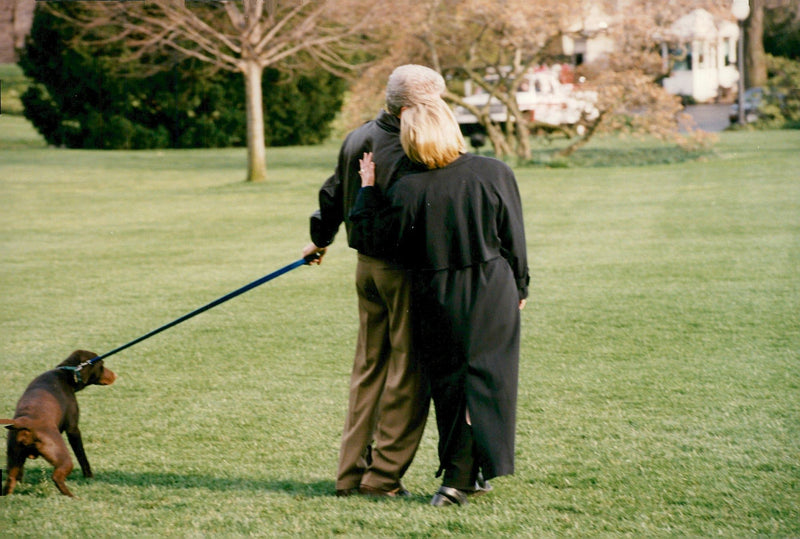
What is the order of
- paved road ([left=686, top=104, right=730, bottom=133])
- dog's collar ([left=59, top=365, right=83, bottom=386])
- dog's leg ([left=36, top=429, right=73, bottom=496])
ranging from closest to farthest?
dog's leg ([left=36, top=429, right=73, bottom=496])
dog's collar ([left=59, top=365, right=83, bottom=386])
paved road ([left=686, top=104, right=730, bottom=133])

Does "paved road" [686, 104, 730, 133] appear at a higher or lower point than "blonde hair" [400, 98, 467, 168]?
higher

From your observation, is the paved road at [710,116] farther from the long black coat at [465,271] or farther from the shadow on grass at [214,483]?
the long black coat at [465,271]

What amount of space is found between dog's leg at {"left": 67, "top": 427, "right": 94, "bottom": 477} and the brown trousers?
4.11 ft

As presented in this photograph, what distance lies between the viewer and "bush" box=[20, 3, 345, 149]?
37.1m

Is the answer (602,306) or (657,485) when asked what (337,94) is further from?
(657,485)

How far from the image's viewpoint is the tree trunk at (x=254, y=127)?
80.0ft

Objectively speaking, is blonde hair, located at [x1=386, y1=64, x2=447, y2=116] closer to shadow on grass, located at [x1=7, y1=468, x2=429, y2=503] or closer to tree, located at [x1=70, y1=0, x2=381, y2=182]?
shadow on grass, located at [x1=7, y1=468, x2=429, y2=503]

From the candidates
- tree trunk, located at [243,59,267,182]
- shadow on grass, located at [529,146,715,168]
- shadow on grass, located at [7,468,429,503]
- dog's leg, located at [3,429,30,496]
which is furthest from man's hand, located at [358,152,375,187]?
shadow on grass, located at [529,146,715,168]

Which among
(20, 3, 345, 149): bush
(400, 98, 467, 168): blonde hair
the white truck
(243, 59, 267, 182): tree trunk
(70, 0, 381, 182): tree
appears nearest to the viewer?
(400, 98, 467, 168): blonde hair

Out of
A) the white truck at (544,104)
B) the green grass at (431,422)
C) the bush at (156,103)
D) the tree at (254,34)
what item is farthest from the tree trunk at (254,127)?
the bush at (156,103)

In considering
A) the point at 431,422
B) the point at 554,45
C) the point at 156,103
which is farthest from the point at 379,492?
the point at 156,103

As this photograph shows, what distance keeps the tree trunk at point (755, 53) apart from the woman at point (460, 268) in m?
35.1

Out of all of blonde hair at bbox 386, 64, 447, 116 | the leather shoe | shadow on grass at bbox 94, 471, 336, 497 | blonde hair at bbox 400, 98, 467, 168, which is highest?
blonde hair at bbox 386, 64, 447, 116

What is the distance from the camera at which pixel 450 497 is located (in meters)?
4.62
